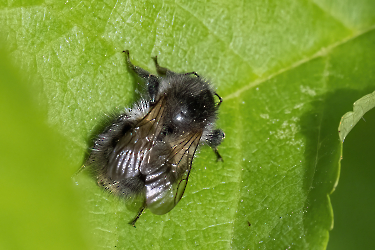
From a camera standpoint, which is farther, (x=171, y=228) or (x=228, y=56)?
(x=228, y=56)

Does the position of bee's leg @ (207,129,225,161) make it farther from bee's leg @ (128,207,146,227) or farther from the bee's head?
bee's leg @ (128,207,146,227)

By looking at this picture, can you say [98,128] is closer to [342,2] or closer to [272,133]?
[272,133]

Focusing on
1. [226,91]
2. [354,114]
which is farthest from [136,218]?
[354,114]

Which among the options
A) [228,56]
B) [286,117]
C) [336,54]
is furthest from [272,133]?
[336,54]

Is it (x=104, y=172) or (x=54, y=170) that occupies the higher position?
(x=54, y=170)

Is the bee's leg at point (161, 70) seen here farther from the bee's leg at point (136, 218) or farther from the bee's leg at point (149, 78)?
the bee's leg at point (136, 218)

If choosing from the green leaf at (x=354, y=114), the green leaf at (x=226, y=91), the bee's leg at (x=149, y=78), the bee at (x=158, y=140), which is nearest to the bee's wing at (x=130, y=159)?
the bee at (x=158, y=140)

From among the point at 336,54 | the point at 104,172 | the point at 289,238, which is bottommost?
the point at 289,238
